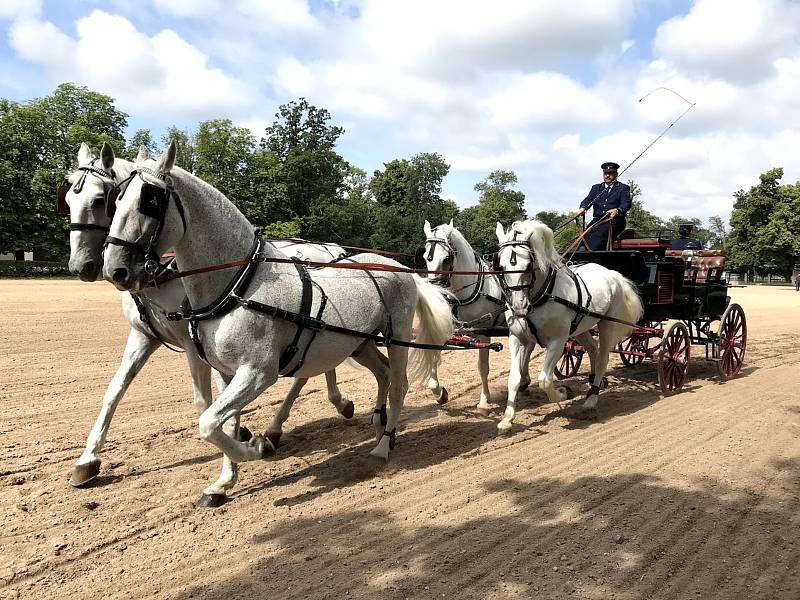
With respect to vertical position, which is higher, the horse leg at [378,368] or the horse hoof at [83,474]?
the horse leg at [378,368]

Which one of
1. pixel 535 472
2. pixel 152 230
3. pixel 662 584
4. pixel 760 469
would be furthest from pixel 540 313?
pixel 152 230

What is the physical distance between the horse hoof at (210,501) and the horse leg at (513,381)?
305cm

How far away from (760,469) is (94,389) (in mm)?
7771

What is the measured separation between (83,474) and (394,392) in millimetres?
2708

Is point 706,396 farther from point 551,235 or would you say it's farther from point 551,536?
point 551,536

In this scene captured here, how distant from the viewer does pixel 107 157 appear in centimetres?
401

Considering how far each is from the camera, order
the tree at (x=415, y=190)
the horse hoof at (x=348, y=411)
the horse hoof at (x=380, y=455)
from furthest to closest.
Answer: the tree at (x=415, y=190), the horse hoof at (x=348, y=411), the horse hoof at (x=380, y=455)

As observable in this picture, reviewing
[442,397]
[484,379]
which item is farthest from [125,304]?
[484,379]

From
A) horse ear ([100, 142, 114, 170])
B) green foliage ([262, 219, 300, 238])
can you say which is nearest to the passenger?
horse ear ([100, 142, 114, 170])

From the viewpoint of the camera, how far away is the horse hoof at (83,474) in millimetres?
4512

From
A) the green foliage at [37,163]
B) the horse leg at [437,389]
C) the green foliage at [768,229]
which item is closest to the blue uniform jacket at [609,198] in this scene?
the horse leg at [437,389]

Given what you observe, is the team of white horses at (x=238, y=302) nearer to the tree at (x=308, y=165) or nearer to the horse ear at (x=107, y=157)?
the horse ear at (x=107, y=157)

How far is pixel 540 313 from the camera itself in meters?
6.46

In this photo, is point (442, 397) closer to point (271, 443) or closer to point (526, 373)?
point (526, 373)
